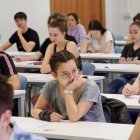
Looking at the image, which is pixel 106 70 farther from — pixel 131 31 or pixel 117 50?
pixel 117 50

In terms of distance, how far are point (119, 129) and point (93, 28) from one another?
4.96 metres

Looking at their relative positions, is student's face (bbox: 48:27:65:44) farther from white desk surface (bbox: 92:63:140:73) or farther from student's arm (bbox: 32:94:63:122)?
student's arm (bbox: 32:94:63:122)

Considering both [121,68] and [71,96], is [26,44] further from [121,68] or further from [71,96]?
[71,96]

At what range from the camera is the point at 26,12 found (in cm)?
954

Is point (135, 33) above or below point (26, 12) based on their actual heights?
below

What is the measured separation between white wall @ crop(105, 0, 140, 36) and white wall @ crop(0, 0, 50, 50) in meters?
2.59

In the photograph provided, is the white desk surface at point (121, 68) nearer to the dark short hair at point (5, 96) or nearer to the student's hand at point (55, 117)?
the student's hand at point (55, 117)

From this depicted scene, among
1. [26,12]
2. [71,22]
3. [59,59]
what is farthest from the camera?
[26,12]

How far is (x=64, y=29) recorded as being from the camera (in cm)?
502

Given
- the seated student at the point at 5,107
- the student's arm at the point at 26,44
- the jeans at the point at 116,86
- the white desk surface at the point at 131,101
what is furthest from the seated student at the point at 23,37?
the seated student at the point at 5,107

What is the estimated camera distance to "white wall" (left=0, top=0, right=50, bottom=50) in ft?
29.6

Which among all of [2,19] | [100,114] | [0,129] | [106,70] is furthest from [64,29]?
[2,19]

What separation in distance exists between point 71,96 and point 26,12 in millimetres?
6785

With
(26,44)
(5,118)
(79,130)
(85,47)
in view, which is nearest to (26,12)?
(26,44)
